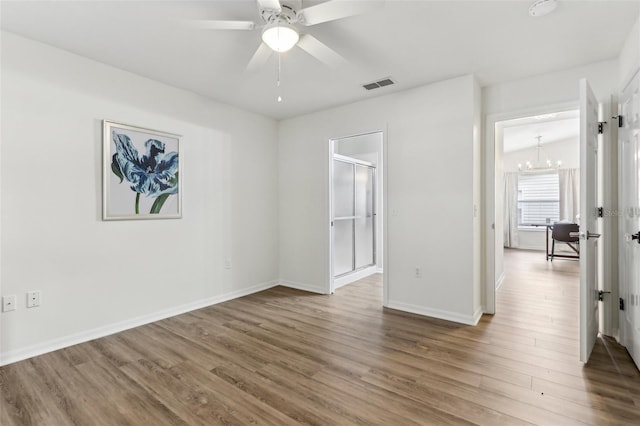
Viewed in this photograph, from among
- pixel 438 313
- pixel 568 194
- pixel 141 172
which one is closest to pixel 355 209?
pixel 438 313

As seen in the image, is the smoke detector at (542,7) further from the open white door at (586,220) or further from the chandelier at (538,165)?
the chandelier at (538,165)

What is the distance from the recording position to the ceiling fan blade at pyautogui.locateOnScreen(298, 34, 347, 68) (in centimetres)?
209

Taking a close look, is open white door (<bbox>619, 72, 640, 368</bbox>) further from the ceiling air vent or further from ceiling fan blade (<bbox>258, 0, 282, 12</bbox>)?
ceiling fan blade (<bbox>258, 0, 282, 12</bbox>)

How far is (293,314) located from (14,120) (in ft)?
9.66

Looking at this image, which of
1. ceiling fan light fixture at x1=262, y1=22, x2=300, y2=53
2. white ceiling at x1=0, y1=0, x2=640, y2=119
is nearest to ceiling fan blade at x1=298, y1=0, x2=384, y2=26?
ceiling fan light fixture at x1=262, y1=22, x2=300, y2=53

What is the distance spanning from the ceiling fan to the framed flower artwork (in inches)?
62.4

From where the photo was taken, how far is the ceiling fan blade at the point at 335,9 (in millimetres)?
1627

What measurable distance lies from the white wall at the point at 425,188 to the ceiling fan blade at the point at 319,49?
1.43 m

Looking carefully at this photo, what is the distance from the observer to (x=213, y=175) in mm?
3768

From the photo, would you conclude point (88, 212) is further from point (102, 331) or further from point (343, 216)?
point (343, 216)

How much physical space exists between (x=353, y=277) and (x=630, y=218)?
3.31 m

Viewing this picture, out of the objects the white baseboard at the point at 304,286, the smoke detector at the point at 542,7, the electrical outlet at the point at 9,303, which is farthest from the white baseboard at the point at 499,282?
the electrical outlet at the point at 9,303

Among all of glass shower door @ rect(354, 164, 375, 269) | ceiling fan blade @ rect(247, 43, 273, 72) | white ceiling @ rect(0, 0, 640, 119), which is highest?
white ceiling @ rect(0, 0, 640, 119)

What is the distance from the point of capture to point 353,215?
5004 mm
